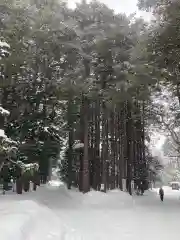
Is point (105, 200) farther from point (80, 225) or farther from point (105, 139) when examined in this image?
point (80, 225)

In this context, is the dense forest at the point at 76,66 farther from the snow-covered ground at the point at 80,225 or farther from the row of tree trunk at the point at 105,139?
the snow-covered ground at the point at 80,225

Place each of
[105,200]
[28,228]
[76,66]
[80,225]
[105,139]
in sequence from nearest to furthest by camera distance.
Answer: [28,228] < [80,225] < [105,200] < [76,66] < [105,139]

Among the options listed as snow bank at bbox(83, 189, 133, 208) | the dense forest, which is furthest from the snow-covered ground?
the dense forest

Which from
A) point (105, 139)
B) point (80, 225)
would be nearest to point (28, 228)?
point (80, 225)

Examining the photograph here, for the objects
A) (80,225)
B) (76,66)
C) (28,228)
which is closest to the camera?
(28,228)

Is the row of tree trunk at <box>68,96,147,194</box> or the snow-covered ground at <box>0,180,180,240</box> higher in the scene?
the row of tree trunk at <box>68,96,147,194</box>

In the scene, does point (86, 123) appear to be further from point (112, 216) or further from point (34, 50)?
point (112, 216)

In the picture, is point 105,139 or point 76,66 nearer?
point 76,66

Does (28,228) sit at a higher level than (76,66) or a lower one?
lower

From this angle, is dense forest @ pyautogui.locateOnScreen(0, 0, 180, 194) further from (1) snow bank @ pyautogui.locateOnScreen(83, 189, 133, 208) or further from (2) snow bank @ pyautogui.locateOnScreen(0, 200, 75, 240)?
(2) snow bank @ pyautogui.locateOnScreen(0, 200, 75, 240)

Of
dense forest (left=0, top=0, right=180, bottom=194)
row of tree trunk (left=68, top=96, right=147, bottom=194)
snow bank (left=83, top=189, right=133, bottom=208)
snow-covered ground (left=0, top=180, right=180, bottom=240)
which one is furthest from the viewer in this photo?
row of tree trunk (left=68, top=96, right=147, bottom=194)

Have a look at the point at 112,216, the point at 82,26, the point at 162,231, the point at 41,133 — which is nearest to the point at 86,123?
the point at 41,133

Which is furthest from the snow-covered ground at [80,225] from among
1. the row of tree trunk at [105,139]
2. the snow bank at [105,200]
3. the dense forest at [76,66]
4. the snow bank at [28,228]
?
the row of tree trunk at [105,139]

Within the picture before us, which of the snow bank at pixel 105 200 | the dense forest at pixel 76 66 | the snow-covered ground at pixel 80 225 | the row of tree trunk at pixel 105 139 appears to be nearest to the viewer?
the snow-covered ground at pixel 80 225
